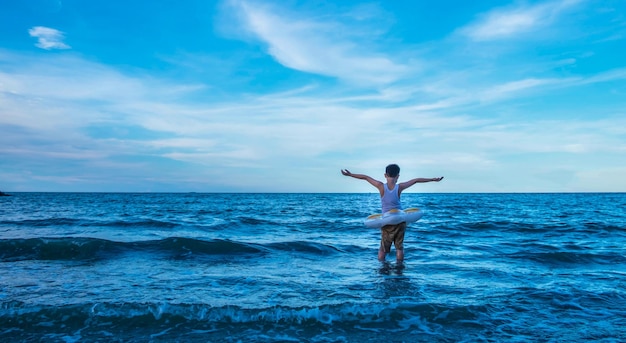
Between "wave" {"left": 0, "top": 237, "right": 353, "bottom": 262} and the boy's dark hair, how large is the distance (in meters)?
3.87

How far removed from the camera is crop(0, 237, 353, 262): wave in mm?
11039

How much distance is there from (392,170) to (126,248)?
8508 millimetres

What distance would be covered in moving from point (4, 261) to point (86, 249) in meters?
2.03

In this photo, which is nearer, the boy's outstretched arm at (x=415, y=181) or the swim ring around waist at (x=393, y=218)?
the boy's outstretched arm at (x=415, y=181)

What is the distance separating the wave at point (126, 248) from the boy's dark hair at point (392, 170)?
12.7 feet

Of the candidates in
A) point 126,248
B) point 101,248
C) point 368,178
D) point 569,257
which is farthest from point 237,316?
point 569,257

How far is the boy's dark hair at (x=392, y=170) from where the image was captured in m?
9.27

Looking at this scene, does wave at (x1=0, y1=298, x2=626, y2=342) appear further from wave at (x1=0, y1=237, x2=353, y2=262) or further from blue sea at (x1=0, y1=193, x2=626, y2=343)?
wave at (x1=0, y1=237, x2=353, y2=262)

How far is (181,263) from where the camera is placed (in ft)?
32.6

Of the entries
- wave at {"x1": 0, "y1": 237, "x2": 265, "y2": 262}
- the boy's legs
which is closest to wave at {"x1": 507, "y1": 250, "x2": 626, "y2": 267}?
the boy's legs

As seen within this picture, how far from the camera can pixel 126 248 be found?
12.2m

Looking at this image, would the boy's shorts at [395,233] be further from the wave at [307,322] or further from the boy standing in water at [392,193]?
the wave at [307,322]

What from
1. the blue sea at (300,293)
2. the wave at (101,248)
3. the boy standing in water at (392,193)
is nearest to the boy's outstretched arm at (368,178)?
the boy standing in water at (392,193)

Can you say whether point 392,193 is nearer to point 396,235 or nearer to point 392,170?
point 392,170
